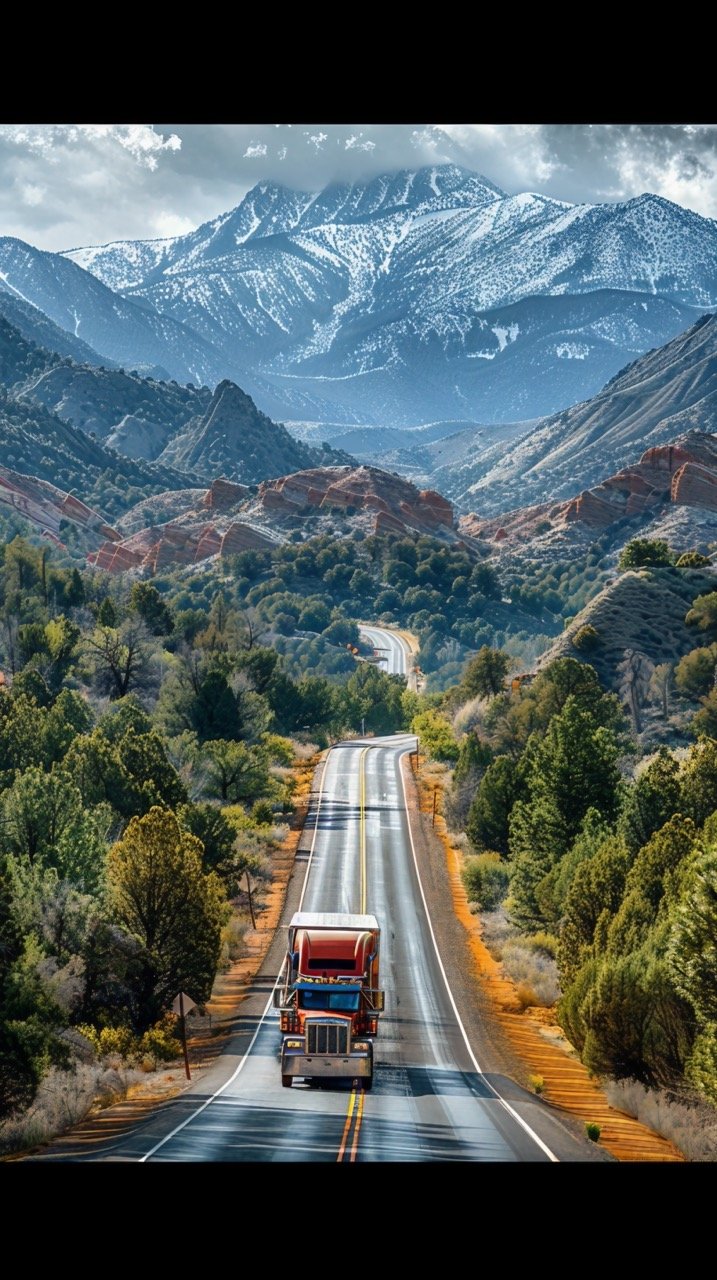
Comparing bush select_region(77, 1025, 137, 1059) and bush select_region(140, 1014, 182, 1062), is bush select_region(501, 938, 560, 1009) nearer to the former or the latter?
bush select_region(140, 1014, 182, 1062)

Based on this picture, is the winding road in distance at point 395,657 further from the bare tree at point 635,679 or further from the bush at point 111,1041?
the bush at point 111,1041

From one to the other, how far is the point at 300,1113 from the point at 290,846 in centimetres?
4555

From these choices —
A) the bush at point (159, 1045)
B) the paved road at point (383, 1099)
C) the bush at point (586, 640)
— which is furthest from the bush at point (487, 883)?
the bush at point (586, 640)

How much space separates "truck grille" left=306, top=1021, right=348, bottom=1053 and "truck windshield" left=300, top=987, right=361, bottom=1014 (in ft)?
1.49

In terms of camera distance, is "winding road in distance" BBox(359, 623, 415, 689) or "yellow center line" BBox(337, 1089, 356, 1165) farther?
"winding road in distance" BBox(359, 623, 415, 689)

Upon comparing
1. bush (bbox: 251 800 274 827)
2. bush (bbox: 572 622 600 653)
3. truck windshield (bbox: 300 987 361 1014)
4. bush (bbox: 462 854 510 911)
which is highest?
bush (bbox: 572 622 600 653)

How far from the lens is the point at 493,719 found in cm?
9012

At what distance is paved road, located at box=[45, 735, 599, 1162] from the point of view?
22625 millimetres

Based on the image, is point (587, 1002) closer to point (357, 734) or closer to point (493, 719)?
point (493, 719)

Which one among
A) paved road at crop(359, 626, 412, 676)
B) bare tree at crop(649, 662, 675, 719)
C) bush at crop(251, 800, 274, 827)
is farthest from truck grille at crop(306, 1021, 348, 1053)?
paved road at crop(359, 626, 412, 676)

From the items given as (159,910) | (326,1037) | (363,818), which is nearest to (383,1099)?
(326,1037)

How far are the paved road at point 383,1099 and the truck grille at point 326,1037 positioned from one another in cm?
94

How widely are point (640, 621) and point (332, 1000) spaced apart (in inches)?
3068

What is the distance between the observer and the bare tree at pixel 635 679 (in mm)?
95125
